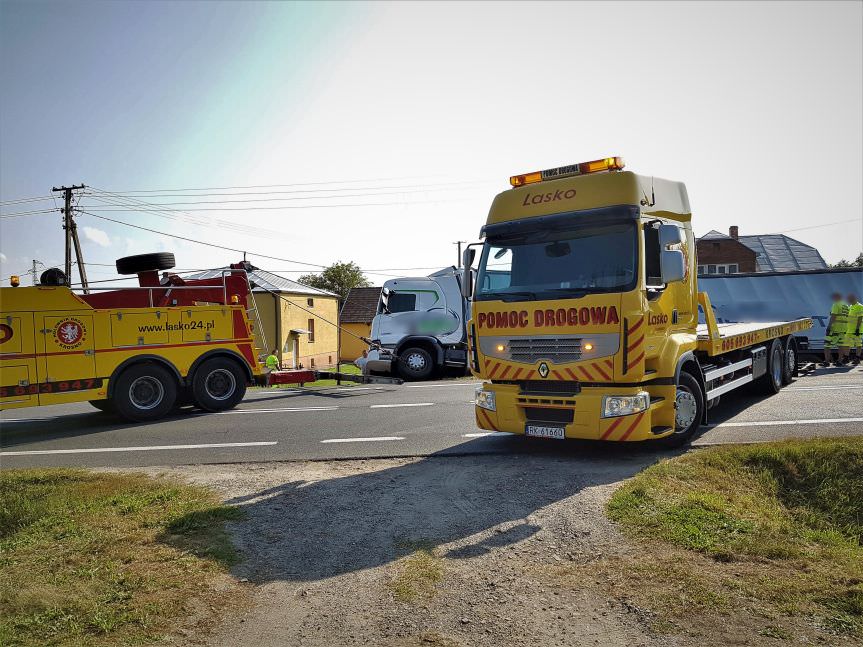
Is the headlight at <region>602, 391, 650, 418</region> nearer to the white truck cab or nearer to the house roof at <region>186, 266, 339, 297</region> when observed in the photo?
the white truck cab

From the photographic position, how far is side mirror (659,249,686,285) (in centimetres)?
696

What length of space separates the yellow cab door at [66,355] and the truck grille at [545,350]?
7234mm

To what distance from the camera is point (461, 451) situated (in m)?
7.91

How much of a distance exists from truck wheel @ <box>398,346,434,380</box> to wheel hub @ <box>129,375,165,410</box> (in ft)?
22.9

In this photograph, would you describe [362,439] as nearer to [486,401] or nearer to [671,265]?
[486,401]

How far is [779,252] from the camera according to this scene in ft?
156

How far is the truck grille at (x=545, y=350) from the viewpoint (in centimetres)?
696

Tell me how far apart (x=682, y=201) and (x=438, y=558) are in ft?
18.3

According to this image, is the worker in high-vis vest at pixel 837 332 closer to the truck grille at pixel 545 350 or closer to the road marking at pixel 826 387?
the road marking at pixel 826 387

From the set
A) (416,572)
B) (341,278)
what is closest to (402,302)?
(416,572)

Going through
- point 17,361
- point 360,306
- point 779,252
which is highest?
point 779,252

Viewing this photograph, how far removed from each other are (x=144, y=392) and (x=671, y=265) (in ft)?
28.9

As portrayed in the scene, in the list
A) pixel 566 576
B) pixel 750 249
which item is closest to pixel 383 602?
pixel 566 576

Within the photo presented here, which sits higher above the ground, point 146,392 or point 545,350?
point 545,350
